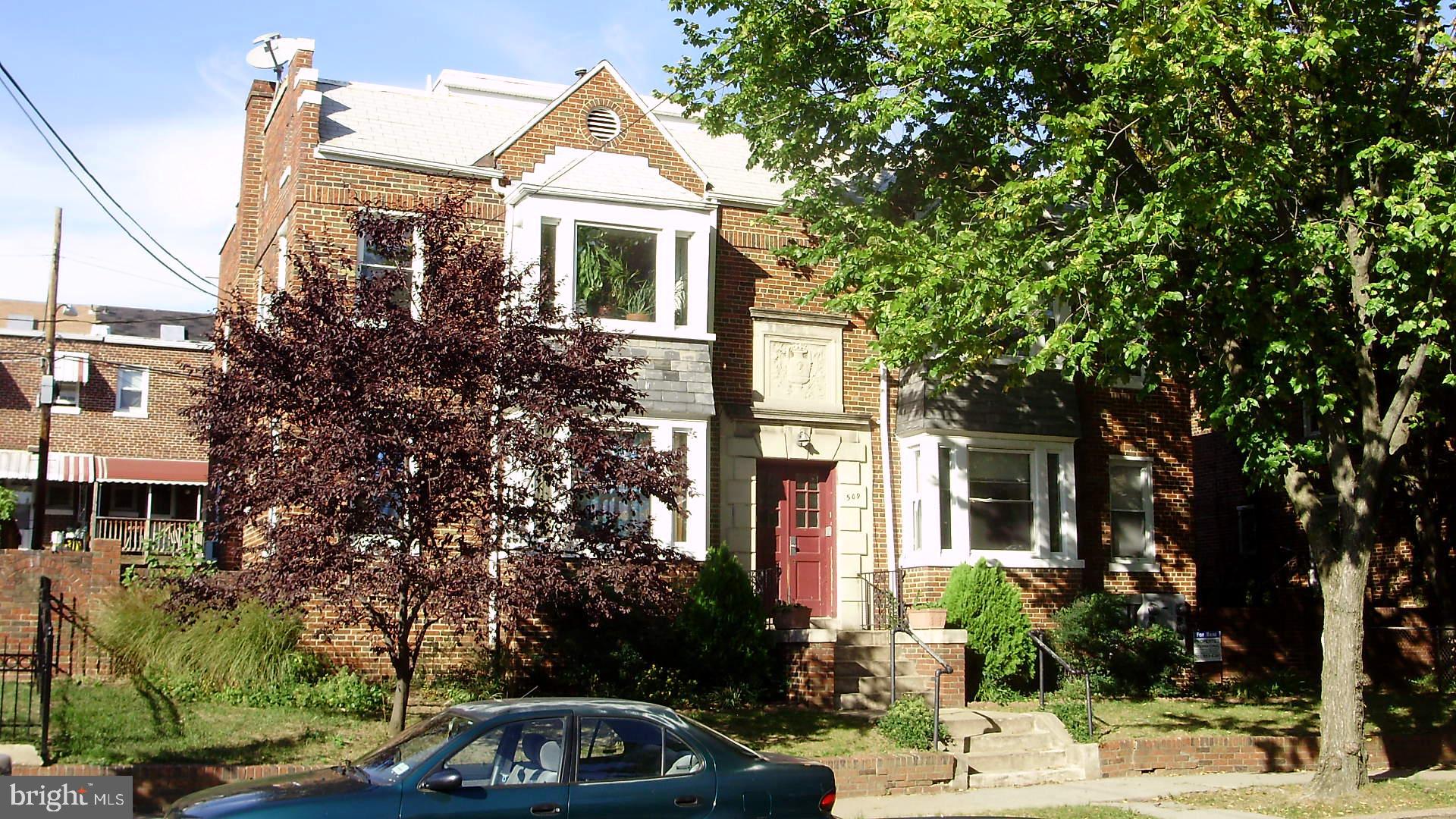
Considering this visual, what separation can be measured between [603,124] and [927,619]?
328 inches

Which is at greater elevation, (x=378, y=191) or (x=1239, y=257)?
(x=378, y=191)

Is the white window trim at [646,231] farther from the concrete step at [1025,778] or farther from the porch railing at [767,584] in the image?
the concrete step at [1025,778]

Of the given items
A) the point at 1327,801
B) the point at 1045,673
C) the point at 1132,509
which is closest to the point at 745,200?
the point at 1132,509

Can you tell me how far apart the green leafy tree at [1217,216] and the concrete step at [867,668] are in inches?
165

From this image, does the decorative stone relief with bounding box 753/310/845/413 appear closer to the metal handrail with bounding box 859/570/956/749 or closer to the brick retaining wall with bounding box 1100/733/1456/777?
the metal handrail with bounding box 859/570/956/749

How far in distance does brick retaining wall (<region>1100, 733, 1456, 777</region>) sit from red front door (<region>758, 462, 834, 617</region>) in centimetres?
520

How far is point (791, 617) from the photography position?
17.5 metres

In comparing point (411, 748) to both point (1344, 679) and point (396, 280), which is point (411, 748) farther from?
point (1344, 679)

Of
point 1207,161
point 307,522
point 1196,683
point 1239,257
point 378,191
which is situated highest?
point 378,191

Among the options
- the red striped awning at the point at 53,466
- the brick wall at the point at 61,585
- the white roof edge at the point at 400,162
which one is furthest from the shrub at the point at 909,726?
the red striped awning at the point at 53,466

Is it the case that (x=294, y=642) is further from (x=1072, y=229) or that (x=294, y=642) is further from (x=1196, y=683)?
(x=1196, y=683)

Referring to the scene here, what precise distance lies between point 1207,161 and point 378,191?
34.5 feet

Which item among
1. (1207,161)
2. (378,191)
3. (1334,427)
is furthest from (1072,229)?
(378,191)

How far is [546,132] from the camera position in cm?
1767
